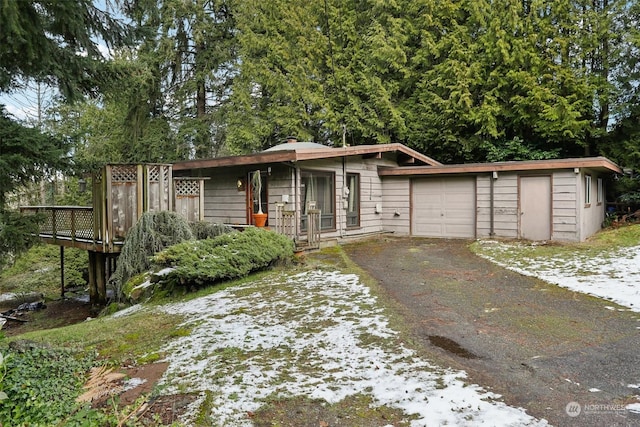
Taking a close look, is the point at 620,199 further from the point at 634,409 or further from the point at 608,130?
the point at 634,409

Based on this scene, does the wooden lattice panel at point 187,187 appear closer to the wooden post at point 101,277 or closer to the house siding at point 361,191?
the house siding at point 361,191

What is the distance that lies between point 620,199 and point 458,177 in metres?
7.11

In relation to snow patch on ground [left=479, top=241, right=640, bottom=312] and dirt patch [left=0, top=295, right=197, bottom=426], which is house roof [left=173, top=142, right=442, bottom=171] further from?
dirt patch [left=0, top=295, right=197, bottom=426]

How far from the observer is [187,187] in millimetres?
9008

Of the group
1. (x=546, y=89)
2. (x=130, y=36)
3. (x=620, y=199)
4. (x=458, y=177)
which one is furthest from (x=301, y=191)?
(x=620, y=199)

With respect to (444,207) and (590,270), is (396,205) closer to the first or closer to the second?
(444,207)

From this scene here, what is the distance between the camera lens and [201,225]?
27.3ft

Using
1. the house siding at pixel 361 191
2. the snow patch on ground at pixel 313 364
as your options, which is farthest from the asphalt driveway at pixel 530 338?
the house siding at pixel 361 191

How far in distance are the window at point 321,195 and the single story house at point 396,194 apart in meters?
0.03

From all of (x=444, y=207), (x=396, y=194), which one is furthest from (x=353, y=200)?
(x=444, y=207)

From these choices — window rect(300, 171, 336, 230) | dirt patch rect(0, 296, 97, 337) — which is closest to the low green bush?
dirt patch rect(0, 296, 97, 337)

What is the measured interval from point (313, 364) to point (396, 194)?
10.1m

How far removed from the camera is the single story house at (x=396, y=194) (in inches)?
400

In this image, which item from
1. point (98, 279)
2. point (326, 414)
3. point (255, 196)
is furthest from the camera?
point (255, 196)
